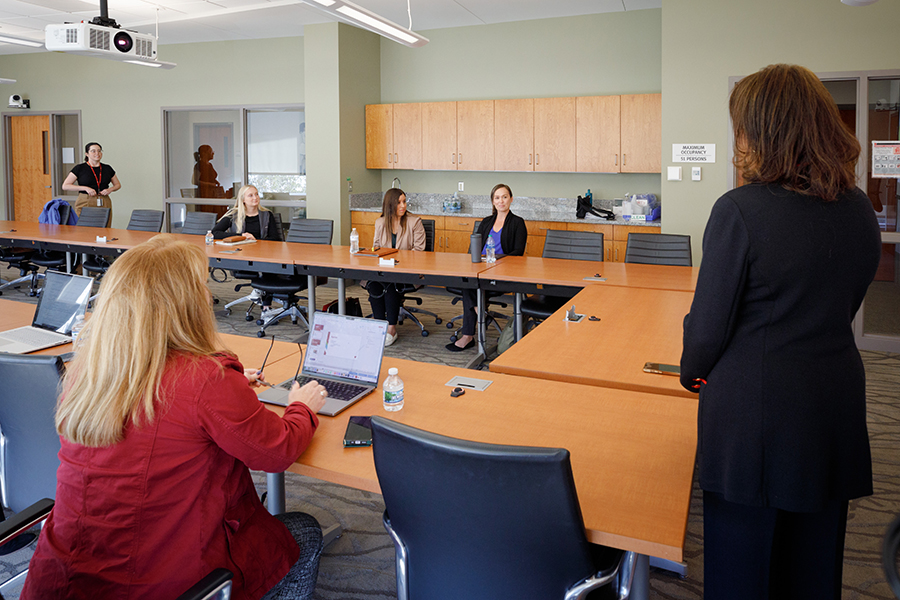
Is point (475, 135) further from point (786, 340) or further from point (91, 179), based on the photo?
point (786, 340)

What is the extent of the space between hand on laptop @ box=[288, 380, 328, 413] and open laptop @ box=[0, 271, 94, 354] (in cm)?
A: 147

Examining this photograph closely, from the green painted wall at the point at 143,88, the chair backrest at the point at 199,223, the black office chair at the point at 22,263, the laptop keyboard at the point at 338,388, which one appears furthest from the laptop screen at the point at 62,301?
the green painted wall at the point at 143,88

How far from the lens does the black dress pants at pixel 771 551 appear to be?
1485 millimetres

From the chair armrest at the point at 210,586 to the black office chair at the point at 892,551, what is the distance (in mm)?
1165

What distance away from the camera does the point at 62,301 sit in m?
3.02

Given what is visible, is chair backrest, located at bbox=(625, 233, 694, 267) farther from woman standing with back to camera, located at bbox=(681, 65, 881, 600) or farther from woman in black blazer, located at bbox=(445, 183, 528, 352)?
woman standing with back to camera, located at bbox=(681, 65, 881, 600)

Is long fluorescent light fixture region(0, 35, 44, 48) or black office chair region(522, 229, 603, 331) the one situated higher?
long fluorescent light fixture region(0, 35, 44, 48)

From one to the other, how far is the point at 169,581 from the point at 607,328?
2.19 m

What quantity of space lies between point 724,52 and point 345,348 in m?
4.89

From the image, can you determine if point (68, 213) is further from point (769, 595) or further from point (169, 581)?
point (769, 595)

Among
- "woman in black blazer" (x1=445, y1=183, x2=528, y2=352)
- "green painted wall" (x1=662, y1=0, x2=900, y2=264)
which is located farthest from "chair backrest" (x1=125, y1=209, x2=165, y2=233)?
"green painted wall" (x1=662, y1=0, x2=900, y2=264)

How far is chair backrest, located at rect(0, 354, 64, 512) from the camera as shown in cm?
189

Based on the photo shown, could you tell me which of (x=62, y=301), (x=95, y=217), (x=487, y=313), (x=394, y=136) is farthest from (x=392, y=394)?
(x=95, y=217)

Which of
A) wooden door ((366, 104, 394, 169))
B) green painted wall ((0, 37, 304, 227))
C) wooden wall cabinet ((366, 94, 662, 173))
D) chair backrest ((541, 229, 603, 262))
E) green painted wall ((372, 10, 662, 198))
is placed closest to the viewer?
chair backrest ((541, 229, 603, 262))
